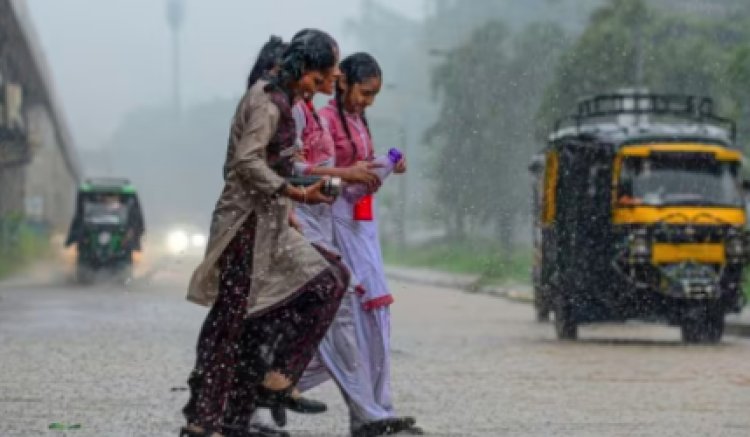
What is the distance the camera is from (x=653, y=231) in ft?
62.6

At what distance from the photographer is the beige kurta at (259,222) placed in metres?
7.78

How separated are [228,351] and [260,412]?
1.00m

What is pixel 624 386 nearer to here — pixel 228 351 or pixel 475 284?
pixel 228 351

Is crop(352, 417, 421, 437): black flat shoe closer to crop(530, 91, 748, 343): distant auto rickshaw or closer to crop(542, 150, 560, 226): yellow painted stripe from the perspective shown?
crop(530, 91, 748, 343): distant auto rickshaw

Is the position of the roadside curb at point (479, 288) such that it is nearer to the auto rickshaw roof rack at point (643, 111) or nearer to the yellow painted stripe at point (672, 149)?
the auto rickshaw roof rack at point (643, 111)

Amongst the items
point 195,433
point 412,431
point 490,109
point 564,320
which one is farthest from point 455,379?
point 490,109

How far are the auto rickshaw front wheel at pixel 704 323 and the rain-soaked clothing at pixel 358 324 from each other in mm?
10478

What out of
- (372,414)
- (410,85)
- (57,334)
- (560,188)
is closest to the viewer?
(372,414)

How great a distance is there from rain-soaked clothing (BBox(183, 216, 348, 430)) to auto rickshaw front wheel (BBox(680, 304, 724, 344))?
11650mm

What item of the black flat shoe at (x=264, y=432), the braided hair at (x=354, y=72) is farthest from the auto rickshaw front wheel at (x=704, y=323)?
the black flat shoe at (x=264, y=432)

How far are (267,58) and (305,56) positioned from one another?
0.86 feet

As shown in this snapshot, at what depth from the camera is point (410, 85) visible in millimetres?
132875

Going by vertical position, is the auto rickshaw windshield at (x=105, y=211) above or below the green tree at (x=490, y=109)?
below

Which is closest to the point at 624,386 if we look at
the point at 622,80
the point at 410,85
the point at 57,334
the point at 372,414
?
the point at 372,414
